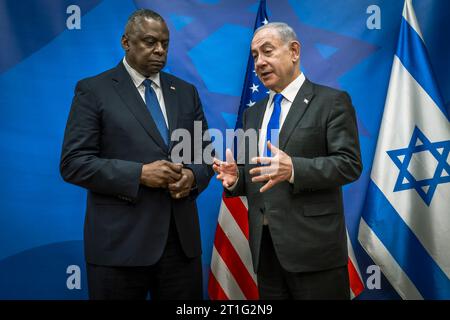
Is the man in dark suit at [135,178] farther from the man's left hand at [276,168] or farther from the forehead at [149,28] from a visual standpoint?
the man's left hand at [276,168]

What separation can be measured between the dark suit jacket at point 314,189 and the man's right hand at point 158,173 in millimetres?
429

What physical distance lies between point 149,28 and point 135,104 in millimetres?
389

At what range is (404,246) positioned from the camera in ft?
10.2

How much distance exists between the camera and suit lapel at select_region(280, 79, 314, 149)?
213 cm

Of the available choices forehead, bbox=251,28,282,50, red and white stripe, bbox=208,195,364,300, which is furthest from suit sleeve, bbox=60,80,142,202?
red and white stripe, bbox=208,195,364,300

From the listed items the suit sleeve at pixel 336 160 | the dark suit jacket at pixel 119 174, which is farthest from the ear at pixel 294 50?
the dark suit jacket at pixel 119 174

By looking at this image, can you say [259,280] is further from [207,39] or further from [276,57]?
[207,39]

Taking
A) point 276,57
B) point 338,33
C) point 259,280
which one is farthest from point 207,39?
point 259,280

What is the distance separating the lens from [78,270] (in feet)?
10.9

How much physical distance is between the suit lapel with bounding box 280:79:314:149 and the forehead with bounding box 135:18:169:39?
0.75 m

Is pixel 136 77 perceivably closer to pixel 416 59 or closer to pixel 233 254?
pixel 233 254

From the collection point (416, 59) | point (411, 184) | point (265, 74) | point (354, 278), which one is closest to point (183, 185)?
point (265, 74)

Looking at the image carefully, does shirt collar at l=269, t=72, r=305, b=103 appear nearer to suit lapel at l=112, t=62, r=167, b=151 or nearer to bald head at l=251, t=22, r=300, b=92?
bald head at l=251, t=22, r=300, b=92

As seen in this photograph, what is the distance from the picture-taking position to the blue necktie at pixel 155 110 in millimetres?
2262
